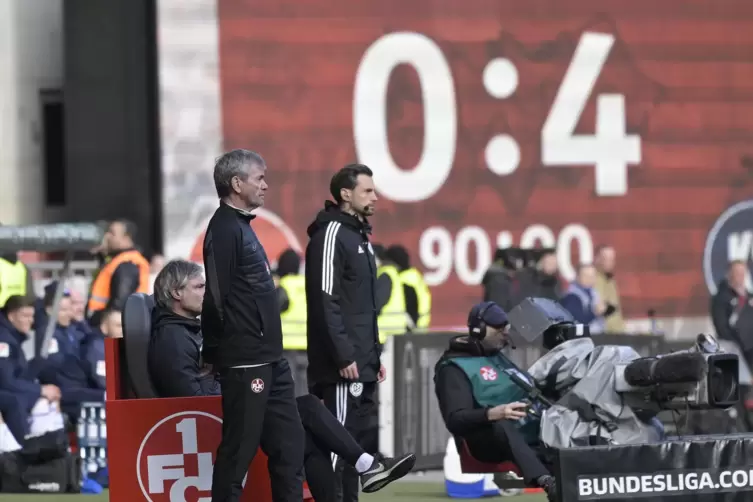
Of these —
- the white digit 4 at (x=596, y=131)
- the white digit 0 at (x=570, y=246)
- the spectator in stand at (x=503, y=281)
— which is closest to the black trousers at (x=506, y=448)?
the spectator in stand at (x=503, y=281)

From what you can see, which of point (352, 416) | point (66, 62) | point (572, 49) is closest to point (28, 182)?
point (66, 62)

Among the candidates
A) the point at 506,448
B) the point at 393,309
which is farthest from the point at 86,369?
the point at 506,448

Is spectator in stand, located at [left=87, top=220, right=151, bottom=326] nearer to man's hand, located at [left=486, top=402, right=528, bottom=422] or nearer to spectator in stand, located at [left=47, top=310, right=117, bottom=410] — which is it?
spectator in stand, located at [left=47, top=310, right=117, bottom=410]

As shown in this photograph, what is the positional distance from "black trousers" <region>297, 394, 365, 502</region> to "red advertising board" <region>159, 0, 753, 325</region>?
839 centimetres

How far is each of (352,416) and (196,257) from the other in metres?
7.81

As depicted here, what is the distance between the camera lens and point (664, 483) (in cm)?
855

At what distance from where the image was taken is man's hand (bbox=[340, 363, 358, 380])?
9.16 meters

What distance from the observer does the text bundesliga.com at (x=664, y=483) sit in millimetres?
8477

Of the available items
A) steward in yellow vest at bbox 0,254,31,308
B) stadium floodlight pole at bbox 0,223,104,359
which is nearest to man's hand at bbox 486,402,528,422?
stadium floodlight pole at bbox 0,223,104,359

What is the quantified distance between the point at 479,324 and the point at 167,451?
236 centimetres

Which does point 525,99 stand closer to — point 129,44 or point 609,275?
point 609,275

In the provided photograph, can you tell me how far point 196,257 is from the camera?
55.4 feet

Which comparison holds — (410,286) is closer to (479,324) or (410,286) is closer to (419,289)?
(419,289)

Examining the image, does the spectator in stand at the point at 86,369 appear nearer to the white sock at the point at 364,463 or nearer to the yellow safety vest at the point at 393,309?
the yellow safety vest at the point at 393,309
